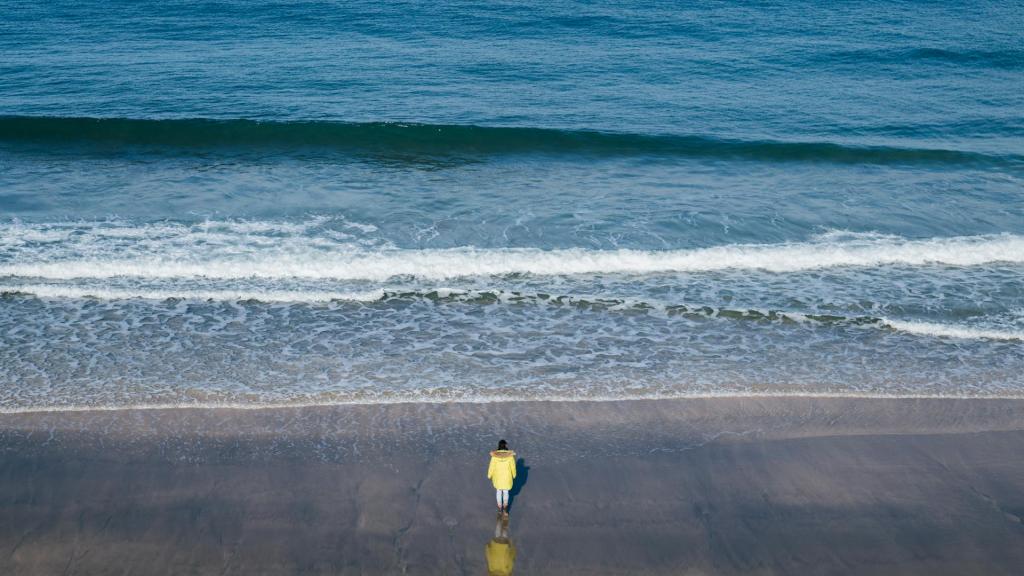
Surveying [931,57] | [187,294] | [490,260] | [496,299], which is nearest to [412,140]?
[490,260]

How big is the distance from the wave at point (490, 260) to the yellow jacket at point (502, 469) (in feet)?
23.9

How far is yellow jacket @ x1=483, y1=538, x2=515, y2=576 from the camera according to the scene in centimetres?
820

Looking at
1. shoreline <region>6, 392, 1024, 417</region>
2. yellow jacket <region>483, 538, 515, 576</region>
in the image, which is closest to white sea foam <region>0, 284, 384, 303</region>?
shoreline <region>6, 392, 1024, 417</region>

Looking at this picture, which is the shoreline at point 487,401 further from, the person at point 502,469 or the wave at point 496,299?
the person at point 502,469

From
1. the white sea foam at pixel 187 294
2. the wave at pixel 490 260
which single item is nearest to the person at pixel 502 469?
the white sea foam at pixel 187 294

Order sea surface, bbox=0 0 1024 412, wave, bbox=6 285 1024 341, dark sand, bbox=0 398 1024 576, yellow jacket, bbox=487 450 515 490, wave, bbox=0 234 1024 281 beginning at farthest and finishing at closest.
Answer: wave, bbox=0 234 1024 281
wave, bbox=6 285 1024 341
sea surface, bbox=0 0 1024 412
yellow jacket, bbox=487 450 515 490
dark sand, bbox=0 398 1024 576

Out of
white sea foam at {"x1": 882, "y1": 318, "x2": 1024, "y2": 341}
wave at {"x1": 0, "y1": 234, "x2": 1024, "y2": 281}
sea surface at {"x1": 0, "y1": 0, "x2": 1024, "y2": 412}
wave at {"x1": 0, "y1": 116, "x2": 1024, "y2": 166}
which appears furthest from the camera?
wave at {"x1": 0, "y1": 116, "x2": 1024, "y2": 166}

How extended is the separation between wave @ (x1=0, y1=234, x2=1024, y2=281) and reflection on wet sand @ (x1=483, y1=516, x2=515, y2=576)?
291 inches

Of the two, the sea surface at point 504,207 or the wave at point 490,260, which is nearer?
the sea surface at point 504,207

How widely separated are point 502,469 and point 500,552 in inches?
31.7

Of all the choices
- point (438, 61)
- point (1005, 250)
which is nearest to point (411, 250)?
point (1005, 250)

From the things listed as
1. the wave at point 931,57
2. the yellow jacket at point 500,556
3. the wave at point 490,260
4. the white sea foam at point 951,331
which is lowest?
the wave at point 490,260

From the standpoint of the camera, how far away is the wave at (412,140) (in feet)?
76.9

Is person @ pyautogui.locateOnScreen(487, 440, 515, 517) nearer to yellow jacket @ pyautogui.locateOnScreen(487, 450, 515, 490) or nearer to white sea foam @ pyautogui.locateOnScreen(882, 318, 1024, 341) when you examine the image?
yellow jacket @ pyautogui.locateOnScreen(487, 450, 515, 490)
